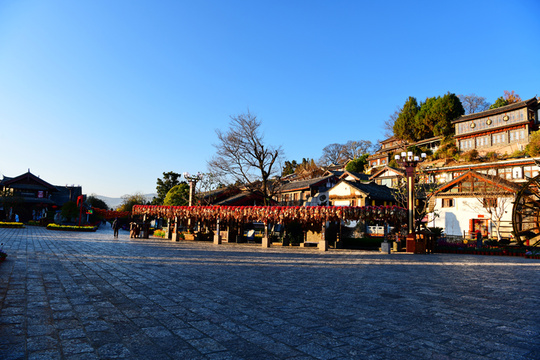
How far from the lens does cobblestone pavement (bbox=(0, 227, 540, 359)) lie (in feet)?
13.8

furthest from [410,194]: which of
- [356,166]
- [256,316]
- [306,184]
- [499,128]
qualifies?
[356,166]

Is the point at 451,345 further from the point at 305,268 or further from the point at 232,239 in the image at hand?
the point at 232,239

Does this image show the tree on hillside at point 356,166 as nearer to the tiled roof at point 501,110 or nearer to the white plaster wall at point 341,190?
the tiled roof at point 501,110

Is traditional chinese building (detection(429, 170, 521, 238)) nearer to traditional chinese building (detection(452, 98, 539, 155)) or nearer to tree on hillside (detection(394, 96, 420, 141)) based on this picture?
traditional chinese building (detection(452, 98, 539, 155))

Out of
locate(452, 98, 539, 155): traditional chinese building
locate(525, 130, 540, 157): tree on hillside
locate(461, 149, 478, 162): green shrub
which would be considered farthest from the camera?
locate(461, 149, 478, 162): green shrub

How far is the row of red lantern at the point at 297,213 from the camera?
21.3 metres

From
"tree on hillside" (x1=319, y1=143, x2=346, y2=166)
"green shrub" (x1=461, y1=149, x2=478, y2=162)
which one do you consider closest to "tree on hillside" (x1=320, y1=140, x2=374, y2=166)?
"tree on hillside" (x1=319, y1=143, x2=346, y2=166)

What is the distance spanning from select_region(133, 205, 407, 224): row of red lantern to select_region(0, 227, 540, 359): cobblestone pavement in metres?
11.1

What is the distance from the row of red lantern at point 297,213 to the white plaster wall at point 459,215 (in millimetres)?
19795

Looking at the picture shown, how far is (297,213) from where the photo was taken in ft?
74.1

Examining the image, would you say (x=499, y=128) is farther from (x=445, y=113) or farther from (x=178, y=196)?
(x=178, y=196)

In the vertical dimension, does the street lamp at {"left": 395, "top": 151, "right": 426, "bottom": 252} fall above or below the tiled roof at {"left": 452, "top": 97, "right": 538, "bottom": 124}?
below

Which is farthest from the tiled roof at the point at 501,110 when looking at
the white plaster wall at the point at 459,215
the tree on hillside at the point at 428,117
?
the white plaster wall at the point at 459,215

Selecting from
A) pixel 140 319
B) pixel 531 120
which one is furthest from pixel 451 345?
pixel 531 120
